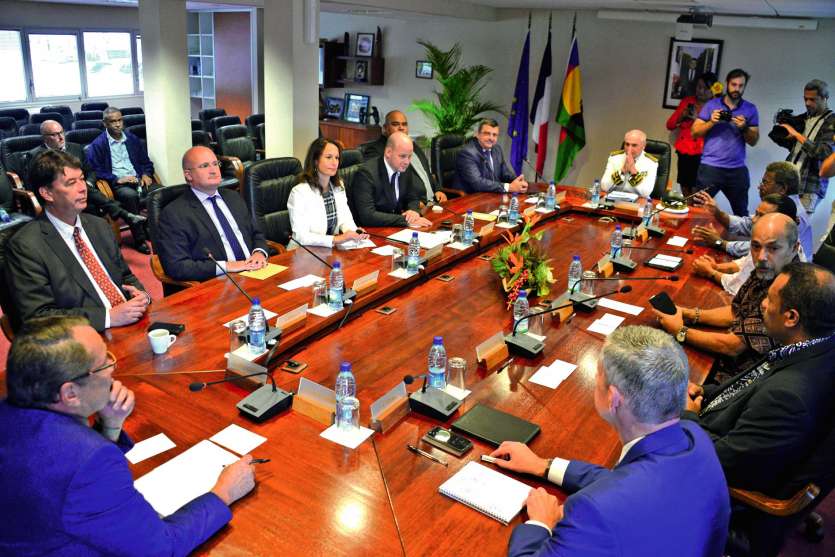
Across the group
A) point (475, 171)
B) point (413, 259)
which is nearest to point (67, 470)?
point (413, 259)

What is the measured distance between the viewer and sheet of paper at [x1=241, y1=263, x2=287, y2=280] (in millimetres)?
3102

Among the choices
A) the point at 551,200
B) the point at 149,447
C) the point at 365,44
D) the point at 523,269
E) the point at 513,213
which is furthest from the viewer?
the point at 365,44

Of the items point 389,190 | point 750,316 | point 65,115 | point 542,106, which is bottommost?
point 750,316

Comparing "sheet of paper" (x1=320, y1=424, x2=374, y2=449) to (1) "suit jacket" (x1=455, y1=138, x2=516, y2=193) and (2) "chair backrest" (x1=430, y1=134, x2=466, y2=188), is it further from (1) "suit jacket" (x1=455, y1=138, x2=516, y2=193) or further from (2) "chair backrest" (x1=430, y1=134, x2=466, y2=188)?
(2) "chair backrest" (x1=430, y1=134, x2=466, y2=188)

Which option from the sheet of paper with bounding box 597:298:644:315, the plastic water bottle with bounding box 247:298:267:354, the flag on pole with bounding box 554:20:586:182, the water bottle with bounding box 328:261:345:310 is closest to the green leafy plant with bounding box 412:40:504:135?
the flag on pole with bounding box 554:20:586:182

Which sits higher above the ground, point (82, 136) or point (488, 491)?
point (82, 136)

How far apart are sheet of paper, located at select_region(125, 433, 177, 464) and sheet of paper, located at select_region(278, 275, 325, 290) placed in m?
1.20

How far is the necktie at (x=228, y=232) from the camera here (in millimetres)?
3430

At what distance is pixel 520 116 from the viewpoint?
26.3 ft

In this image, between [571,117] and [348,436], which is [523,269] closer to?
[348,436]

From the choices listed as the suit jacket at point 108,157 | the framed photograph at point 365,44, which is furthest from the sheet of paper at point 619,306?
the framed photograph at point 365,44

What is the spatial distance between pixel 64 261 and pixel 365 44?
7603 millimetres

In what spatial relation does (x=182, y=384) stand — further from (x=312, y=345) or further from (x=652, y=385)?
(x=652, y=385)

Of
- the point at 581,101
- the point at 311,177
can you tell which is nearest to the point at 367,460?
the point at 311,177
